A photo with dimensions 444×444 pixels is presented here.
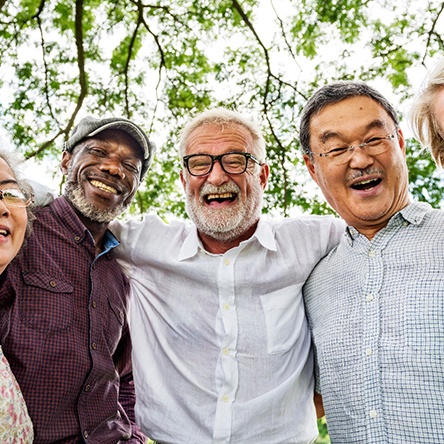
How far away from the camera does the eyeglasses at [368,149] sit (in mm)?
2297

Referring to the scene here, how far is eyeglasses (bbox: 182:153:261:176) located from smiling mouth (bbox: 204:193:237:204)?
4.7 inches

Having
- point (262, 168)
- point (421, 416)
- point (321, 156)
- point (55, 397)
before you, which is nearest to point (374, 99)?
point (321, 156)

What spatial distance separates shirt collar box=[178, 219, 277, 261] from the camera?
2.58m

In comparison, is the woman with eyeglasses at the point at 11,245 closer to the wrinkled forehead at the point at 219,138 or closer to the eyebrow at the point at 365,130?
the wrinkled forehead at the point at 219,138

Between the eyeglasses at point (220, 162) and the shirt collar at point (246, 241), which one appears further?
the eyeglasses at point (220, 162)

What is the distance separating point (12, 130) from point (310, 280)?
409cm

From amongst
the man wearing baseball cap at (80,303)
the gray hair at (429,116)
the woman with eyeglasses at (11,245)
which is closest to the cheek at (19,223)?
the woman with eyeglasses at (11,245)

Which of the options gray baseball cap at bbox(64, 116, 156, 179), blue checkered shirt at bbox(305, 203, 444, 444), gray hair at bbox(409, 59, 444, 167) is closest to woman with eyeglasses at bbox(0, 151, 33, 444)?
gray baseball cap at bbox(64, 116, 156, 179)

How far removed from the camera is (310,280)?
8.21 feet

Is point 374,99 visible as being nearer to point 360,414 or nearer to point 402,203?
point 402,203

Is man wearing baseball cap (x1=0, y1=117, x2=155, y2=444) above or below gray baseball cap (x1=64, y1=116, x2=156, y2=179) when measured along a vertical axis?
below

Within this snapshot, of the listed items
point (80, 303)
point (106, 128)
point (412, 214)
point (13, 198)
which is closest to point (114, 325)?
point (80, 303)

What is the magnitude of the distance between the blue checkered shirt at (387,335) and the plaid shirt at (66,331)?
38.2 inches

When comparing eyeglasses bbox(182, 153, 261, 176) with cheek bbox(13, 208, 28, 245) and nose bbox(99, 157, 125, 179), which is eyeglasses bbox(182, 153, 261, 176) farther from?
cheek bbox(13, 208, 28, 245)
